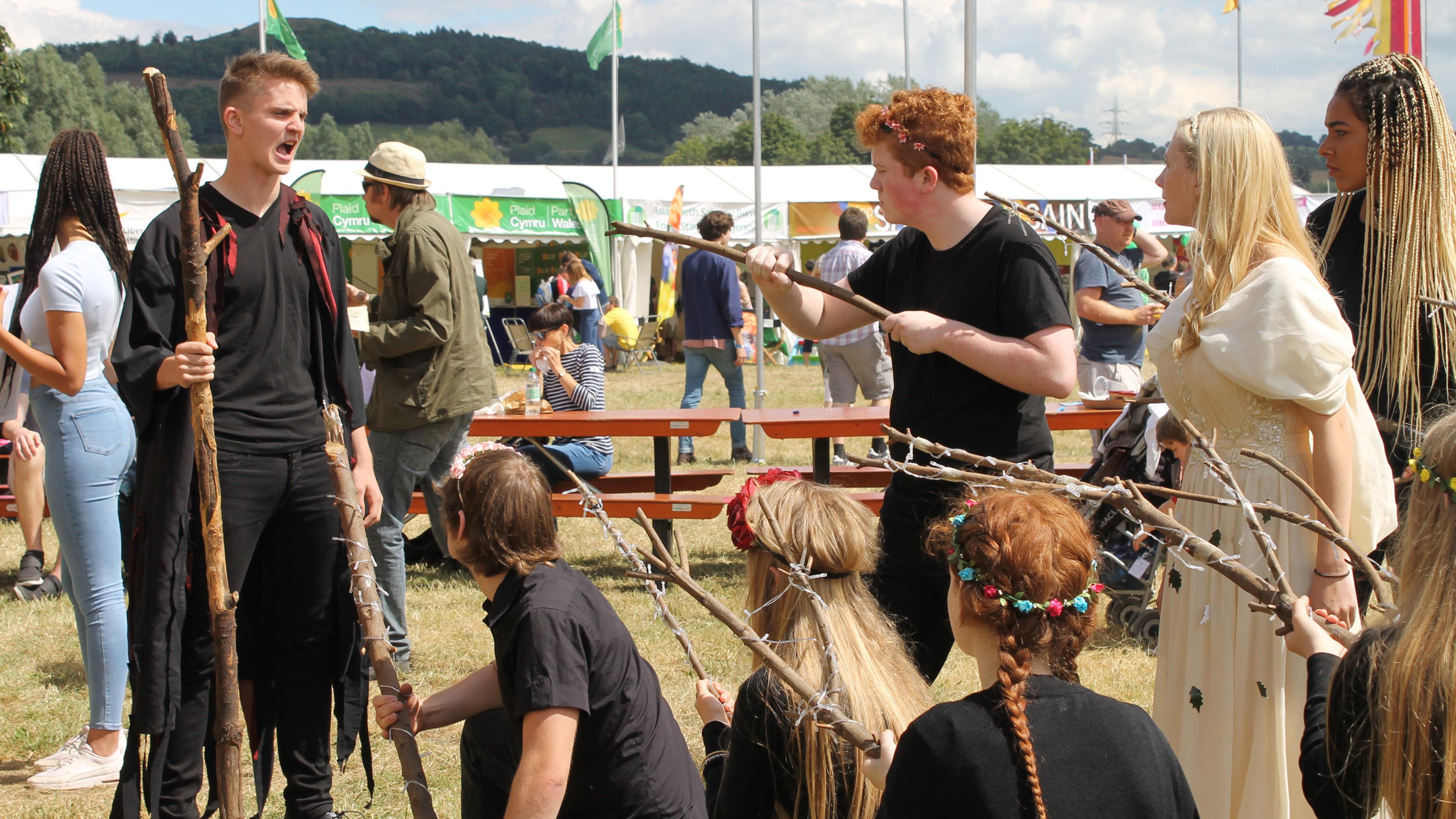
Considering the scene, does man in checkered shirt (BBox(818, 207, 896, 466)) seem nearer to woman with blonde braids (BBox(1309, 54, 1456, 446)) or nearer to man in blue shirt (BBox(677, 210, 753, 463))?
man in blue shirt (BBox(677, 210, 753, 463))

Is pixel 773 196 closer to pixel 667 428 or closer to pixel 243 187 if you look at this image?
pixel 667 428

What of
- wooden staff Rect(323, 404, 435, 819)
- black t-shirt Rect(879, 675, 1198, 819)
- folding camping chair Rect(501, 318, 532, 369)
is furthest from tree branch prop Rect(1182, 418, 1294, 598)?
folding camping chair Rect(501, 318, 532, 369)

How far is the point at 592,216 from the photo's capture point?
19125 millimetres

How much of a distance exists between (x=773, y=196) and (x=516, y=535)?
21126 millimetres

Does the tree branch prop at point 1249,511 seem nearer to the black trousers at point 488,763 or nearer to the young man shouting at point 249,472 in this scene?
the black trousers at point 488,763

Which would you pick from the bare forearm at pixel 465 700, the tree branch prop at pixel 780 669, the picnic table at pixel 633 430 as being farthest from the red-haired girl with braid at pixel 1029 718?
the picnic table at pixel 633 430

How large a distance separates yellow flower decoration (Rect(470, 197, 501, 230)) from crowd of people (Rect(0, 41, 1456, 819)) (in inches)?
584

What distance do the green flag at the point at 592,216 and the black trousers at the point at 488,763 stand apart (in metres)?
16.3

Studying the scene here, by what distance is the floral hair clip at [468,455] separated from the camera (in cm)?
255

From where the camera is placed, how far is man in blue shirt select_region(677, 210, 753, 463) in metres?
9.72

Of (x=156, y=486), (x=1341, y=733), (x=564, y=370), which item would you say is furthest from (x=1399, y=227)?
(x=564, y=370)

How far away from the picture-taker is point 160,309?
9.35 ft

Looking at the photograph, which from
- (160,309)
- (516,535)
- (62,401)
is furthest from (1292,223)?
(62,401)

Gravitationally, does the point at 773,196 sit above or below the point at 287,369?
above
